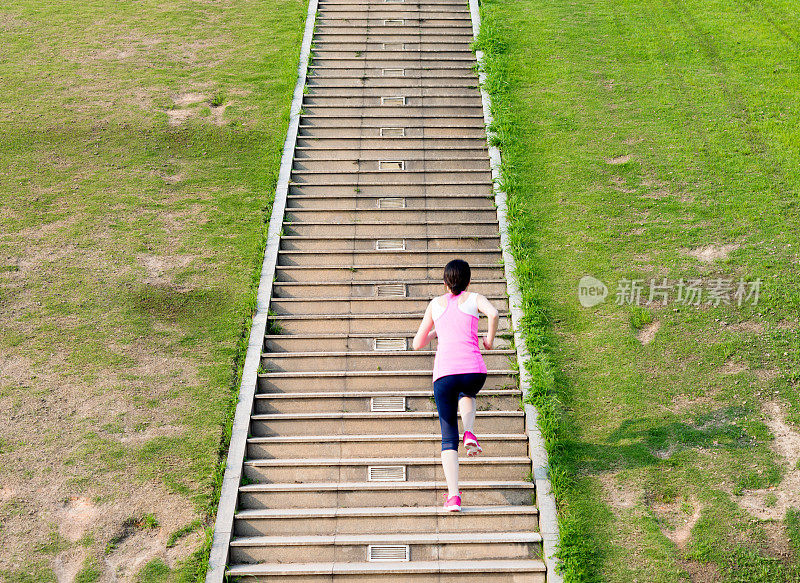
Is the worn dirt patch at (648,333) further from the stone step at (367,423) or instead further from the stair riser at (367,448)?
the stair riser at (367,448)

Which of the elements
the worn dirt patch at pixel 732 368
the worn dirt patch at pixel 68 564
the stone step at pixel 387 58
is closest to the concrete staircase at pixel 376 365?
the stone step at pixel 387 58

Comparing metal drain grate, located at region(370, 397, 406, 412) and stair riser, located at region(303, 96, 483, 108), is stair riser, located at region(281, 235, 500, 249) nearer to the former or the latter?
metal drain grate, located at region(370, 397, 406, 412)

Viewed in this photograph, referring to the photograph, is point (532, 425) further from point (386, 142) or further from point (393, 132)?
point (393, 132)

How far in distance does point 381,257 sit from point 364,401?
9.57 feet

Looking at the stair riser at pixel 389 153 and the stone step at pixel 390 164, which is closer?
the stone step at pixel 390 164

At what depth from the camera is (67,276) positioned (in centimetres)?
1120

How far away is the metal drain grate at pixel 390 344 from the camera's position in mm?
Result: 10102

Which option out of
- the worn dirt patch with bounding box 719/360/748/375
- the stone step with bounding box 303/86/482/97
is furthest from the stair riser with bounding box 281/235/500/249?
the stone step with bounding box 303/86/482/97

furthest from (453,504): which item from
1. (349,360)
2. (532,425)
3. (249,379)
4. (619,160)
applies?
(619,160)

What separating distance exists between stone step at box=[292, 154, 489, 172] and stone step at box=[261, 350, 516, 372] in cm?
453

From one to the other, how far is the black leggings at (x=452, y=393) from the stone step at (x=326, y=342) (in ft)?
9.98

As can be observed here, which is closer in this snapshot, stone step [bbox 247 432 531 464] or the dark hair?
the dark hair

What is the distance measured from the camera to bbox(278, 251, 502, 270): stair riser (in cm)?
1148

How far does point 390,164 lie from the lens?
13.5 meters
